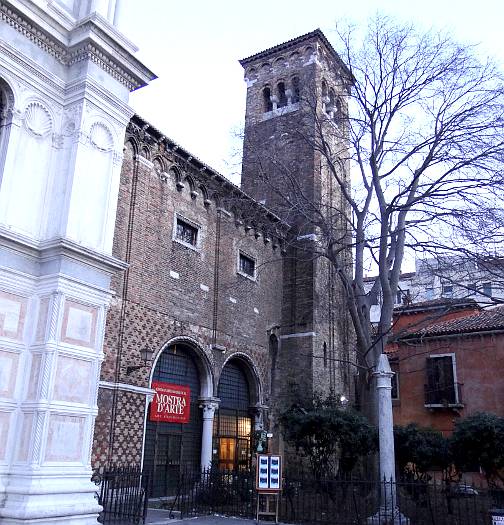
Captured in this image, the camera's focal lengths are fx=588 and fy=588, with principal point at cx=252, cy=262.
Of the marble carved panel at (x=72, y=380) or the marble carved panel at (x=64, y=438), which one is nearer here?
the marble carved panel at (x=64, y=438)

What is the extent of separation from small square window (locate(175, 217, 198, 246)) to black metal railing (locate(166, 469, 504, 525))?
22.3 ft

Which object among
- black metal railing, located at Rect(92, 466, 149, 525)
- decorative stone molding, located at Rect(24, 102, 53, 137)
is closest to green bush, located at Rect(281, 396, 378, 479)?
black metal railing, located at Rect(92, 466, 149, 525)

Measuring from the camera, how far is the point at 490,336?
2294 cm

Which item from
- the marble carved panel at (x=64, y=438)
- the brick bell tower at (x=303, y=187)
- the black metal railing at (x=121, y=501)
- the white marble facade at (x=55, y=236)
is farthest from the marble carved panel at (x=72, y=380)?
the brick bell tower at (x=303, y=187)

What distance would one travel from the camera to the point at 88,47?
26.6 feet

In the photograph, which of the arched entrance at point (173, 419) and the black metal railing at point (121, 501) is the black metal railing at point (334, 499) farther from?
the arched entrance at point (173, 419)

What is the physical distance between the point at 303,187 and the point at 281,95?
5529 mm

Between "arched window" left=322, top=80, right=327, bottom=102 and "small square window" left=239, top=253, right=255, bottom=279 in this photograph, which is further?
"arched window" left=322, top=80, right=327, bottom=102

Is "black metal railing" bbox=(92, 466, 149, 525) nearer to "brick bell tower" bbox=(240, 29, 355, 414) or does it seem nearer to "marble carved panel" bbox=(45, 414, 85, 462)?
"marble carved panel" bbox=(45, 414, 85, 462)

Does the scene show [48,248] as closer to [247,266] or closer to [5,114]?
[5,114]

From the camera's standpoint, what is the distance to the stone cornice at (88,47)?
7.59 m

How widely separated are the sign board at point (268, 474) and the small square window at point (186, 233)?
730 centimetres

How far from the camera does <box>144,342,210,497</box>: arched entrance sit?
15.2m

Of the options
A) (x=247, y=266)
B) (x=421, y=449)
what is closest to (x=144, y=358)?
(x=247, y=266)
